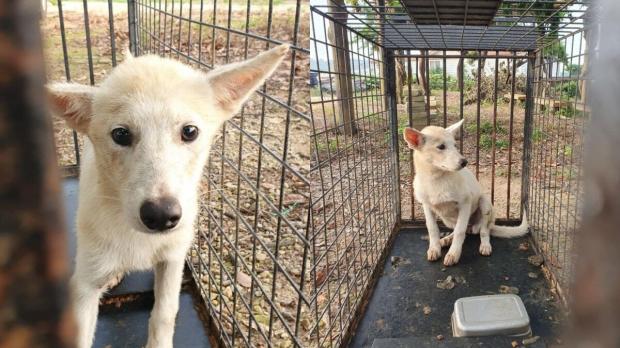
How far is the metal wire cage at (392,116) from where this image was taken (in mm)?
2799

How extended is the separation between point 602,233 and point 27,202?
33 centimetres

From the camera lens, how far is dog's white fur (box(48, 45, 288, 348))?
1.58 meters

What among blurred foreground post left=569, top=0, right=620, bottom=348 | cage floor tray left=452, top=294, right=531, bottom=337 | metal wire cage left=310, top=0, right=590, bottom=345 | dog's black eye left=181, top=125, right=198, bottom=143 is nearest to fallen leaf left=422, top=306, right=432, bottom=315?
cage floor tray left=452, top=294, right=531, bottom=337

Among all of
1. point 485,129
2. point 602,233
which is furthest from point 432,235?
point 602,233

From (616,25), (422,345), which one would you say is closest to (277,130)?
(422,345)

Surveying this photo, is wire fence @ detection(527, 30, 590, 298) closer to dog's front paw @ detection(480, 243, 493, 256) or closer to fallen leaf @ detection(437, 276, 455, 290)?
dog's front paw @ detection(480, 243, 493, 256)

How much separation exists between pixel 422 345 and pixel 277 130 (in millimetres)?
2399

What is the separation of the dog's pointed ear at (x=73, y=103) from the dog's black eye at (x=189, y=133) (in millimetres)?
398

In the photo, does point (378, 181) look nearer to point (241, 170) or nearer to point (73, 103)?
point (241, 170)

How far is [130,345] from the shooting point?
2.38 meters

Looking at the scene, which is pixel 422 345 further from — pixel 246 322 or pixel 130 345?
pixel 130 345

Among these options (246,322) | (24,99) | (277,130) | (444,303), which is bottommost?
(444,303)

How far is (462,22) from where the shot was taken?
10.4 feet

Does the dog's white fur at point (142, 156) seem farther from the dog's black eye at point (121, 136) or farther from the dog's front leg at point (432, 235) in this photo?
the dog's front leg at point (432, 235)
